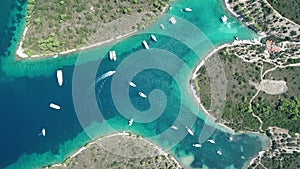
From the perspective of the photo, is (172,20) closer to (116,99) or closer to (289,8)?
(116,99)

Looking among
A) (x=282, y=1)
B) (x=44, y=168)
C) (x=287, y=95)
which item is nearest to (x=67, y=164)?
(x=44, y=168)

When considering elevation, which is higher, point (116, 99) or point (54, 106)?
point (116, 99)

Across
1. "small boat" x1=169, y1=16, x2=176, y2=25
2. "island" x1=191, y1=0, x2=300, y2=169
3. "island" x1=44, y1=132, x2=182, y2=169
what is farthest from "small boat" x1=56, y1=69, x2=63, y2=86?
"island" x1=191, y1=0, x2=300, y2=169

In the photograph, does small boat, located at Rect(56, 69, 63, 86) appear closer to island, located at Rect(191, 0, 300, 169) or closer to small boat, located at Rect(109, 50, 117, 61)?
small boat, located at Rect(109, 50, 117, 61)

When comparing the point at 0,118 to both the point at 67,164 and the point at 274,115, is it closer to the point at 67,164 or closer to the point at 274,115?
the point at 67,164

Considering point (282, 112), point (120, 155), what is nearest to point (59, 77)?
point (120, 155)

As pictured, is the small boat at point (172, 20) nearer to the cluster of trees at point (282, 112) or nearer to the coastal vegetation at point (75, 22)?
the coastal vegetation at point (75, 22)
